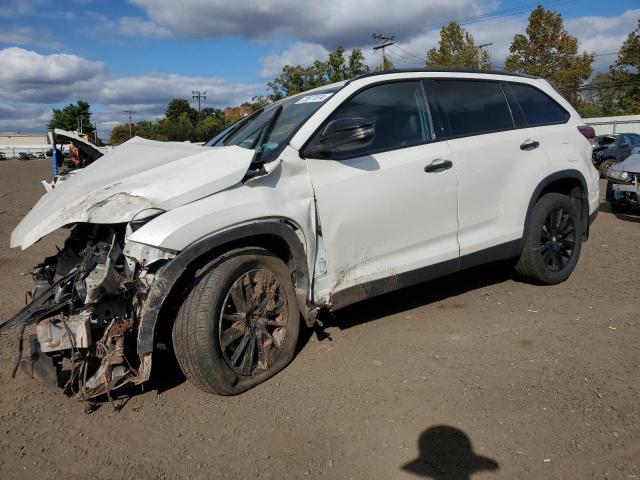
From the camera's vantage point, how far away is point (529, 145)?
14.6 ft

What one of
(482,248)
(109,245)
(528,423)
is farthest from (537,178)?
(109,245)

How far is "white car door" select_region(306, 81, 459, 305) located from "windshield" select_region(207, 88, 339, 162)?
0.22m

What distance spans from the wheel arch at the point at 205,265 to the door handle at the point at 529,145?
2295 mm

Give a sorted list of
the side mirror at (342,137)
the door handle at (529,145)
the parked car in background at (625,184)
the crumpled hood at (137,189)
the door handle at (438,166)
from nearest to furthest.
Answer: the crumpled hood at (137,189)
the side mirror at (342,137)
the door handle at (438,166)
the door handle at (529,145)
the parked car in background at (625,184)

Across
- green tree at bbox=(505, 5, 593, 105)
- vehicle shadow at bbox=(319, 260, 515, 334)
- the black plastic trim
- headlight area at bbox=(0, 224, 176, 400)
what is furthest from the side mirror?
green tree at bbox=(505, 5, 593, 105)

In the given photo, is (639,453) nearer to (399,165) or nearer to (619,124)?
(399,165)

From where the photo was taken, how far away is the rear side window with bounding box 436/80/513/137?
4121mm

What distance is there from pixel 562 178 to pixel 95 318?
4.02 m

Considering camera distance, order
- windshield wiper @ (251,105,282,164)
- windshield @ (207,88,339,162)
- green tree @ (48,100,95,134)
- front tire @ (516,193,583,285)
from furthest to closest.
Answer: green tree @ (48,100,95,134) → front tire @ (516,193,583,285) → windshield @ (207,88,339,162) → windshield wiper @ (251,105,282,164)

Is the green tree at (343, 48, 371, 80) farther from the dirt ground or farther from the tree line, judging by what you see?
the dirt ground

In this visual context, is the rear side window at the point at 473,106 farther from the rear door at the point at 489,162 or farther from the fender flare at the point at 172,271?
the fender flare at the point at 172,271

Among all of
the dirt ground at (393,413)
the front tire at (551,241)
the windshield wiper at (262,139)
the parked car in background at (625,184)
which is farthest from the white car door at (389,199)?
the parked car in background at (625,184)

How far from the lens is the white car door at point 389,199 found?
3422 millimetres

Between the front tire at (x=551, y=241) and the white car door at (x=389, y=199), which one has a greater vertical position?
the white car door at (x=389, y=199)
